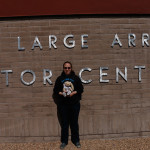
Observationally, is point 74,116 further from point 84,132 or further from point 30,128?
point 30,128

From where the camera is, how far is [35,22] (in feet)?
15.7

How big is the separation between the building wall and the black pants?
0.92 feet

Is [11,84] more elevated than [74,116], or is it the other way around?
[11,84]

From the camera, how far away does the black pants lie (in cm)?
456

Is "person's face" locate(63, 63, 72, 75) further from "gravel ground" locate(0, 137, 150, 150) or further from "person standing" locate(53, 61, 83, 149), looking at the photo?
"gravel ground" locate(0, 137, 150, 150)

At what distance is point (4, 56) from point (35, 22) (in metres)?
1.00

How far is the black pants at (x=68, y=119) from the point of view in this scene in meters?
4.56

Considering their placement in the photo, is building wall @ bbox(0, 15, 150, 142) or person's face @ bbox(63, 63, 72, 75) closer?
person's face @ bbox(63, 63, 72, 75)

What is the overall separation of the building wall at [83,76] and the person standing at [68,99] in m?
0.29

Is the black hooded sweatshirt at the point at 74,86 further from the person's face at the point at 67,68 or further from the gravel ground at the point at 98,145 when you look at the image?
the gravel ground at the point at 98,145

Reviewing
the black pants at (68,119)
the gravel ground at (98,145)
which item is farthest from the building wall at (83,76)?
the black pants at (68,119)

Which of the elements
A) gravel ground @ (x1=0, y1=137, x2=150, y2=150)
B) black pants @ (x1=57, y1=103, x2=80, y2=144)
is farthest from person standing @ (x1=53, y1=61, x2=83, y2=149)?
gravel ground @ (x1=0, y1=137, x2=150, y2=150)

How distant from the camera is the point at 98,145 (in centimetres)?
466

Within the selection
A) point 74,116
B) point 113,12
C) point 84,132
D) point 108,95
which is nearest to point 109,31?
point 113,12
